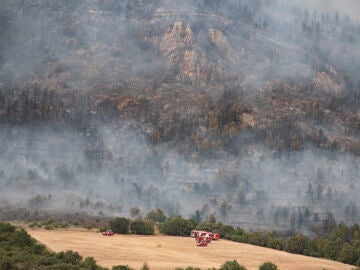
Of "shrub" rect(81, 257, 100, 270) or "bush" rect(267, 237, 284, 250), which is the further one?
"bush" rect(267, 237, 284, 250)

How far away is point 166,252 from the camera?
149ft

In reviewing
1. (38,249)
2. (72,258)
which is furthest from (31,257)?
(38,249)

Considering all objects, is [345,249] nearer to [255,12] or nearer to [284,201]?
[284,201]

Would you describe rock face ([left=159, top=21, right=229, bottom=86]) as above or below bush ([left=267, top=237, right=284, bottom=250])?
above

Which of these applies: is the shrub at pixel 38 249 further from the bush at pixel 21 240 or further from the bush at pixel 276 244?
the bush at pixel 276 244

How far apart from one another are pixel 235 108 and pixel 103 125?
99.5ft

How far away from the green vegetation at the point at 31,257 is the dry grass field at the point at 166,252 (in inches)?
99.4

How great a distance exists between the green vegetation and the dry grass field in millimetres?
2524

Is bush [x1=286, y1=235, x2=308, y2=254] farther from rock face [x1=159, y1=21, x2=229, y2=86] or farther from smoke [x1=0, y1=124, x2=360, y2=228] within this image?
rock face [x1=159, y1=21, x2=229, y2=86]

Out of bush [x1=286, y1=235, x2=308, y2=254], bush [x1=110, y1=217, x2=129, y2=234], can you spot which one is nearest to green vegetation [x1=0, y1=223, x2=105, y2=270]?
bush [x1=110, y1=217, x2=129, y2=234]

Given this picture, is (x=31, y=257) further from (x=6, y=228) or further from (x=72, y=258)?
(x=6, y=228)

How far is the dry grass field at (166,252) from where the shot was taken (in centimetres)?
4069

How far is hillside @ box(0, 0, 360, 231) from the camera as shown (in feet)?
302

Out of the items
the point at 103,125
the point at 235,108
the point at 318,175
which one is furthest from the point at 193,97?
the point at 318,175
